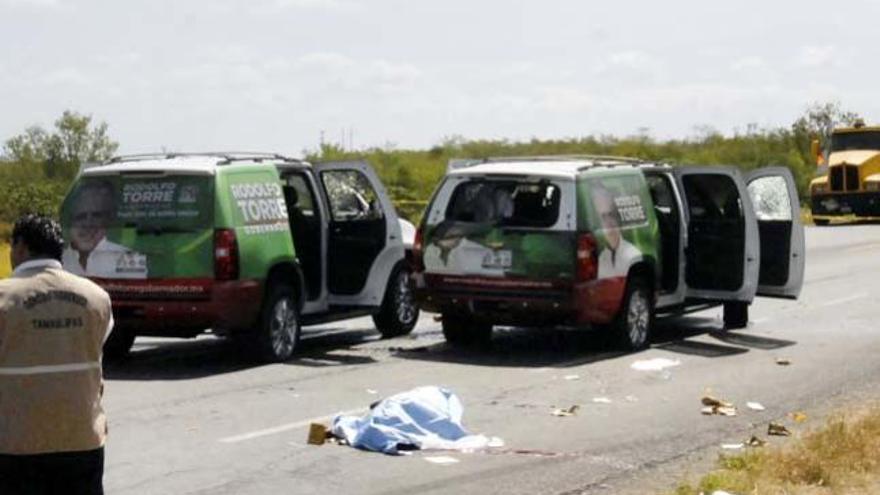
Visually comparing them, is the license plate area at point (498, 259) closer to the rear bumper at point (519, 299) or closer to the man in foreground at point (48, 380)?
the rear bumper at point (519, 299)

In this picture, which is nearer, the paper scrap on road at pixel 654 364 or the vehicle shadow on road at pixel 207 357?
the vehicle shadow on road at pixel 207 357

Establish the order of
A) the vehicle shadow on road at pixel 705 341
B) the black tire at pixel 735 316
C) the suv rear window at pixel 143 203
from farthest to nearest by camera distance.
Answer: the black tire at pixel 735 316, the vehicle shadow on road at pixel 705 341, the suv rear window at pixel 143 203

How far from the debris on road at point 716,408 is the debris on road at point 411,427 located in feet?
7.01

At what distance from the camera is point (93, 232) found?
14758 millimetres

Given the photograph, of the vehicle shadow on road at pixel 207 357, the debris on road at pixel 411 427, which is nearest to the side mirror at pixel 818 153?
the vehicle shadow on road at pixel 207 357

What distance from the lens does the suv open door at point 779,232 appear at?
18.1 m

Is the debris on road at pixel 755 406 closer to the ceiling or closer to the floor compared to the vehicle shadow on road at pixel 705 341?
closer to the ceiling

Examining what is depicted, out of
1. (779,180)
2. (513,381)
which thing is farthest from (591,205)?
(779,180)

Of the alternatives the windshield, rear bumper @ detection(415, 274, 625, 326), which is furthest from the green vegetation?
rear bumper @ detection(415, 274, 625, 326)

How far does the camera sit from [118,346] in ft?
51.1

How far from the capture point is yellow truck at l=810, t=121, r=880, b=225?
43.6m

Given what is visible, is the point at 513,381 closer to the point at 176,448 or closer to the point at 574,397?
the point at 574,397

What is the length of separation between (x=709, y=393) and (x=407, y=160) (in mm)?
57990

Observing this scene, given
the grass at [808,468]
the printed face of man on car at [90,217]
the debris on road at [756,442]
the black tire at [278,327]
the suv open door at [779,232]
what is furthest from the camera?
the suv open door at [779,232]
